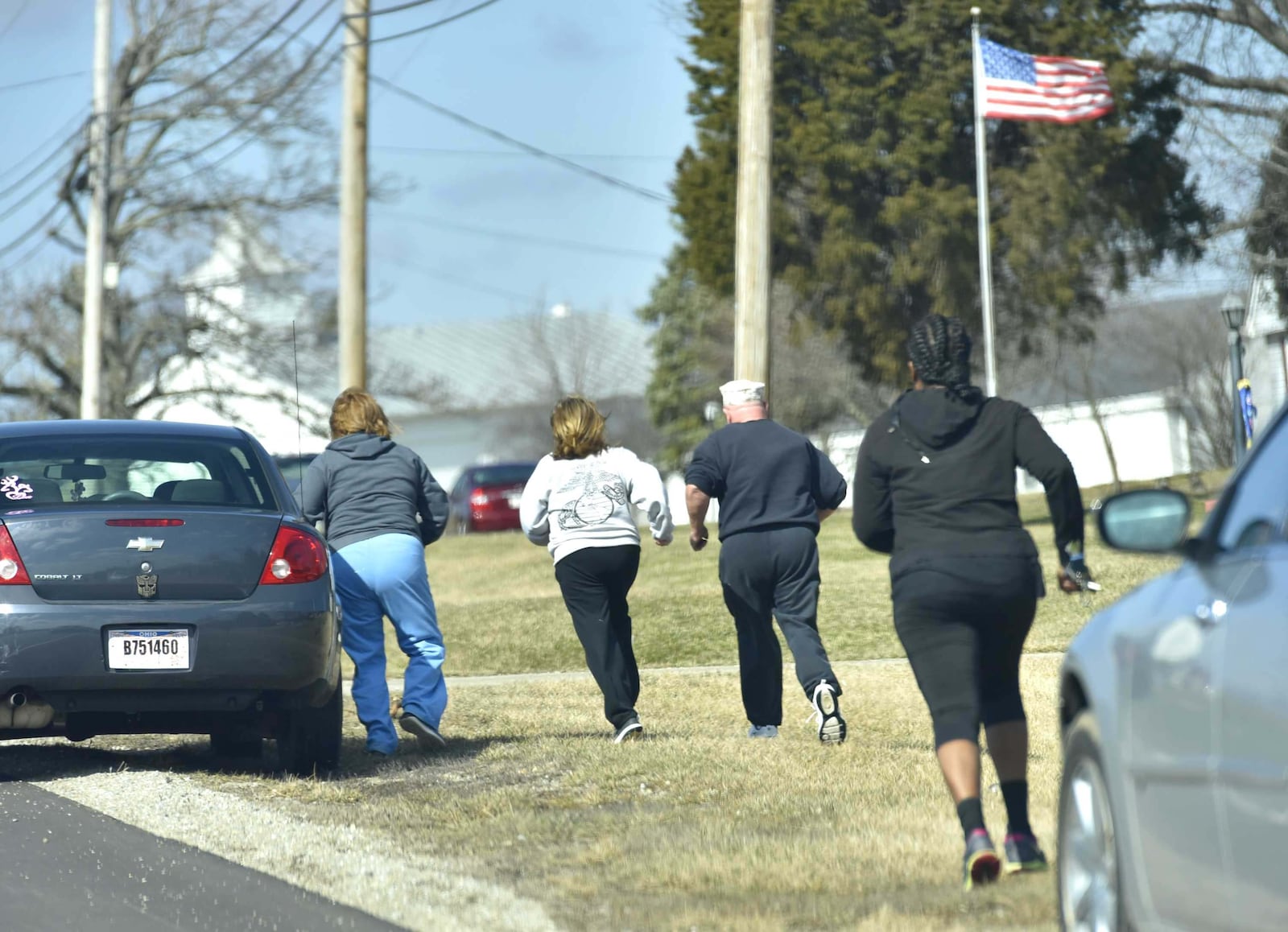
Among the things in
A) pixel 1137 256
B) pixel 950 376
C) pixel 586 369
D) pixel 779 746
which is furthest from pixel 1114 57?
pixel 586 369

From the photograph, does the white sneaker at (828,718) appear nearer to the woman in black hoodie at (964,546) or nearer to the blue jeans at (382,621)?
the blue jeans at (382,621)

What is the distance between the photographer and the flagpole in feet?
85.9

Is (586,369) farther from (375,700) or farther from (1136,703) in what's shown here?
(1136,703)

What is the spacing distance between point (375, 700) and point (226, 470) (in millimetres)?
1390

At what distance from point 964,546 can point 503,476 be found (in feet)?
95.5

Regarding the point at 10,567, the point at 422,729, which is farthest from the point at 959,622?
the point at 422,729

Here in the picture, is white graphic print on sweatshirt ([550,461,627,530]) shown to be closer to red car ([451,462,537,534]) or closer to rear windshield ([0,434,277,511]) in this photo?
rear windshield ([0,434,277,511])

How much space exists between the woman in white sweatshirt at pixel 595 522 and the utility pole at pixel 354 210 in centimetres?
770

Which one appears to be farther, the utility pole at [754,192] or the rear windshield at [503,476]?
the rear windshield at [503,476]

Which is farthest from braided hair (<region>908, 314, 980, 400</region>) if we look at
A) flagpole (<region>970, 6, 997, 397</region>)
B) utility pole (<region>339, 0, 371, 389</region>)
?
flagpole (<region>970, 6, 997, 397</region>)

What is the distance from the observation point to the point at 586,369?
204 ft

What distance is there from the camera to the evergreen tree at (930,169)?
27688 millimetres

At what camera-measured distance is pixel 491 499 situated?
33.8 metres

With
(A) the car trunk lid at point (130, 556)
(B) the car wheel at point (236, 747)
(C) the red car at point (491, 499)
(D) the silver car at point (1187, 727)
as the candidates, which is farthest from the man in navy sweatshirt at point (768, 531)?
(C) the red car at point (491, 499)
